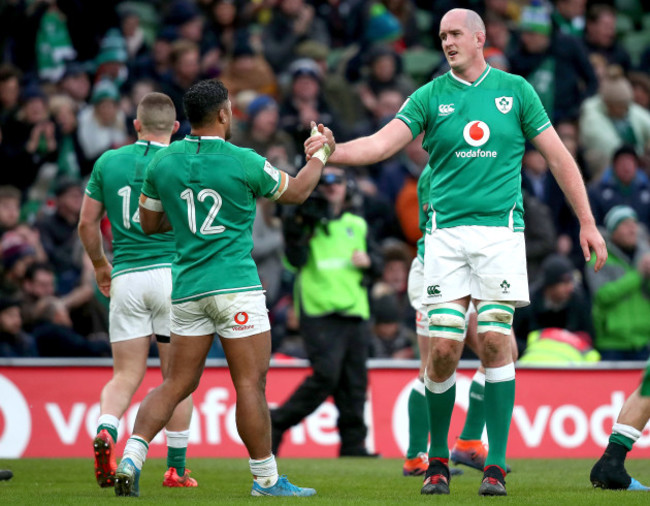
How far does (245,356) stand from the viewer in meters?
7.39

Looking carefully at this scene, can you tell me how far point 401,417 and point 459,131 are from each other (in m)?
5.39

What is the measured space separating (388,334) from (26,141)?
18.1ft

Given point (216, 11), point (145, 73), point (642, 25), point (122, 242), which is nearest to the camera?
point (122, 242)

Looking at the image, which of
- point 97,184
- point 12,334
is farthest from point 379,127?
point 97,184

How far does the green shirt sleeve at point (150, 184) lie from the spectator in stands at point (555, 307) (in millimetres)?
7115

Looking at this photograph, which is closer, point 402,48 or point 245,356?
point 245,356

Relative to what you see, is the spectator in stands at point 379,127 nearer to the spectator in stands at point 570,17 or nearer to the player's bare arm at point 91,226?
the spectator in stands at point 570,17

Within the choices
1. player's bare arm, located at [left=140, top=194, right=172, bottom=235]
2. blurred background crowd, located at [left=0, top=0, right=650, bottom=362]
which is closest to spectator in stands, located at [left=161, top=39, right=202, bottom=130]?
blurred background crowd, located at [left=0, top=0, right=650, bottom=362]

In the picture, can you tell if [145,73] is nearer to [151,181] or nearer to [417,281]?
[417,281]

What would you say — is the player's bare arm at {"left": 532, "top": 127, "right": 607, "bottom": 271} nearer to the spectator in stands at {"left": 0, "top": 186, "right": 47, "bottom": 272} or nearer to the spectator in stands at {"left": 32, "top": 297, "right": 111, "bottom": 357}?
the spectator in stands at {"left": 32, "top": 297, "right": 111, "bottom": 357}

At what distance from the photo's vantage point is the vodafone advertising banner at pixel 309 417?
12.1m

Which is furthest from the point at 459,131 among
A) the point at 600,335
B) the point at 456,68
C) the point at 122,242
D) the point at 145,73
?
the point at 145,73

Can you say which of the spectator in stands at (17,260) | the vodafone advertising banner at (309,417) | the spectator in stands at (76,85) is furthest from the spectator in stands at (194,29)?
the vodafone advertising banner at (309,417)

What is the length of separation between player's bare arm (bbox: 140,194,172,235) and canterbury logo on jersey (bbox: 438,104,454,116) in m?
1.87
